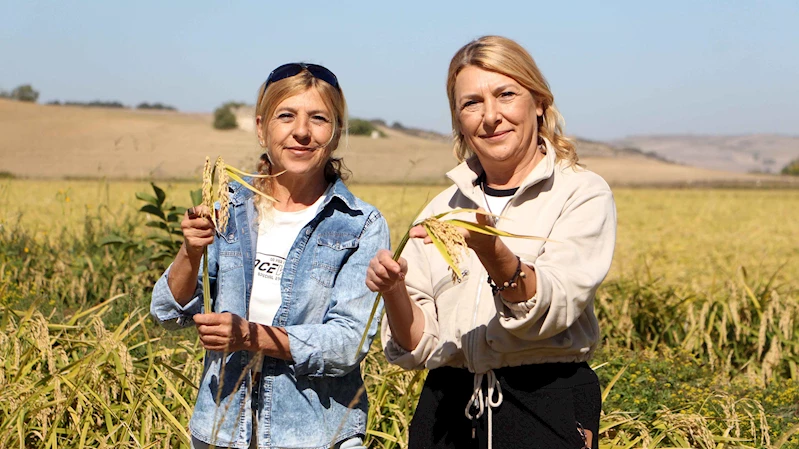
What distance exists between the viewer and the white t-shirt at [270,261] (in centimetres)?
262

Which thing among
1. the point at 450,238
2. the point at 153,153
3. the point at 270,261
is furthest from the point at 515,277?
the point at 153,153

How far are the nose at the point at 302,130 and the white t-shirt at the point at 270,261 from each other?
24 cm

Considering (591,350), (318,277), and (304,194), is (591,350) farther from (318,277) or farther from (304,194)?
(304,194)

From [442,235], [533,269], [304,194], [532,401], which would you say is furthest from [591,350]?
[304,194]

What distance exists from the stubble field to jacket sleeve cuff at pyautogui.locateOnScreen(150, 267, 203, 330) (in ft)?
2.06

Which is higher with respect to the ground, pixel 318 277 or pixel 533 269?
pixel 533 269

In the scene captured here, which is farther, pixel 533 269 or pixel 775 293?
pixel 775 293

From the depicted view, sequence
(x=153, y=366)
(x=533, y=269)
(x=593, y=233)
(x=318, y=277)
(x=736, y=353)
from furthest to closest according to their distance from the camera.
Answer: (x=736, y=353) < (x=153, y=366) < (x=318, y=277) < (x=593, y=233) < (x=533, y=269)

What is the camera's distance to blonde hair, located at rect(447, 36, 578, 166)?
258 cm

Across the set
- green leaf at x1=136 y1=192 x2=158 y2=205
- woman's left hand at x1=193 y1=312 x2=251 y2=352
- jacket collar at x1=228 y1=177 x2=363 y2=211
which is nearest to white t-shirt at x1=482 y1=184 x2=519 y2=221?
jacket collar at x1=228 y1=177 x2=363 y2=211

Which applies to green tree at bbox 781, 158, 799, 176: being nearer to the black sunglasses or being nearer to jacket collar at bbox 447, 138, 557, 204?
jacket collar at bbox 447, 138, 557, 204

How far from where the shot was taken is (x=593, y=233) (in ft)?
8.00

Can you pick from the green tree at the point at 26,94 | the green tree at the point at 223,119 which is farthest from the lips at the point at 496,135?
the green tree at the point at 26,94

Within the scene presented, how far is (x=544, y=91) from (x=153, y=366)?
253cm
